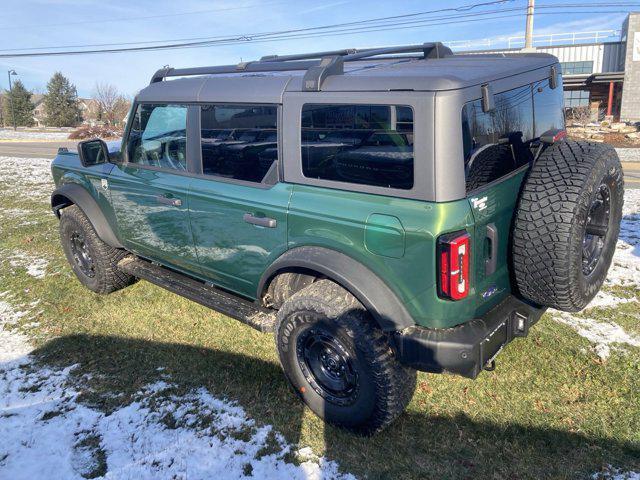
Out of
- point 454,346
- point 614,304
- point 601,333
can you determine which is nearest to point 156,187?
point 454,346

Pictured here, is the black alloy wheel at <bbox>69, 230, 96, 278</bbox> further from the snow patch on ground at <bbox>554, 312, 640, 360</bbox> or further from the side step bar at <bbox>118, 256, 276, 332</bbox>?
the snow patch on ground at <bbox>554, 312, 640, 360</bbox>

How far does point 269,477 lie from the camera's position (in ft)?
9.21

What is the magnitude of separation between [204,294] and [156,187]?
94 cm

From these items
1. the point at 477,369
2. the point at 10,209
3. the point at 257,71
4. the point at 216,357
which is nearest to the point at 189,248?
the point at 216,357

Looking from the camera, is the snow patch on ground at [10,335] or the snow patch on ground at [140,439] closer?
the snow patch on ground at [140,439]

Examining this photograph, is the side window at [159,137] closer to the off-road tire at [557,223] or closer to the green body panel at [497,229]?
the green body panel at [497,229]

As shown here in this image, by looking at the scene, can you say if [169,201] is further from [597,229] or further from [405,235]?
[597,229]

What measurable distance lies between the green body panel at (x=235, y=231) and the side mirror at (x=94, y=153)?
130 centimetres

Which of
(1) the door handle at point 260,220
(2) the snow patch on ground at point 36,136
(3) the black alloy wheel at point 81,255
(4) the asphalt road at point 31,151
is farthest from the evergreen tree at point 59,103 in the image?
(1) the door handle at point 260,220

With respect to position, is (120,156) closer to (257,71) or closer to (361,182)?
(257,71)

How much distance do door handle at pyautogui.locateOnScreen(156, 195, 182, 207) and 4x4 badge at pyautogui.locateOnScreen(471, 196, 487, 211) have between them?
2215mm

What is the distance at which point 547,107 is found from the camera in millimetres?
3391

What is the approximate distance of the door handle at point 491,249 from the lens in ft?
8.93

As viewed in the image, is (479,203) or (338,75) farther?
(338,75)
